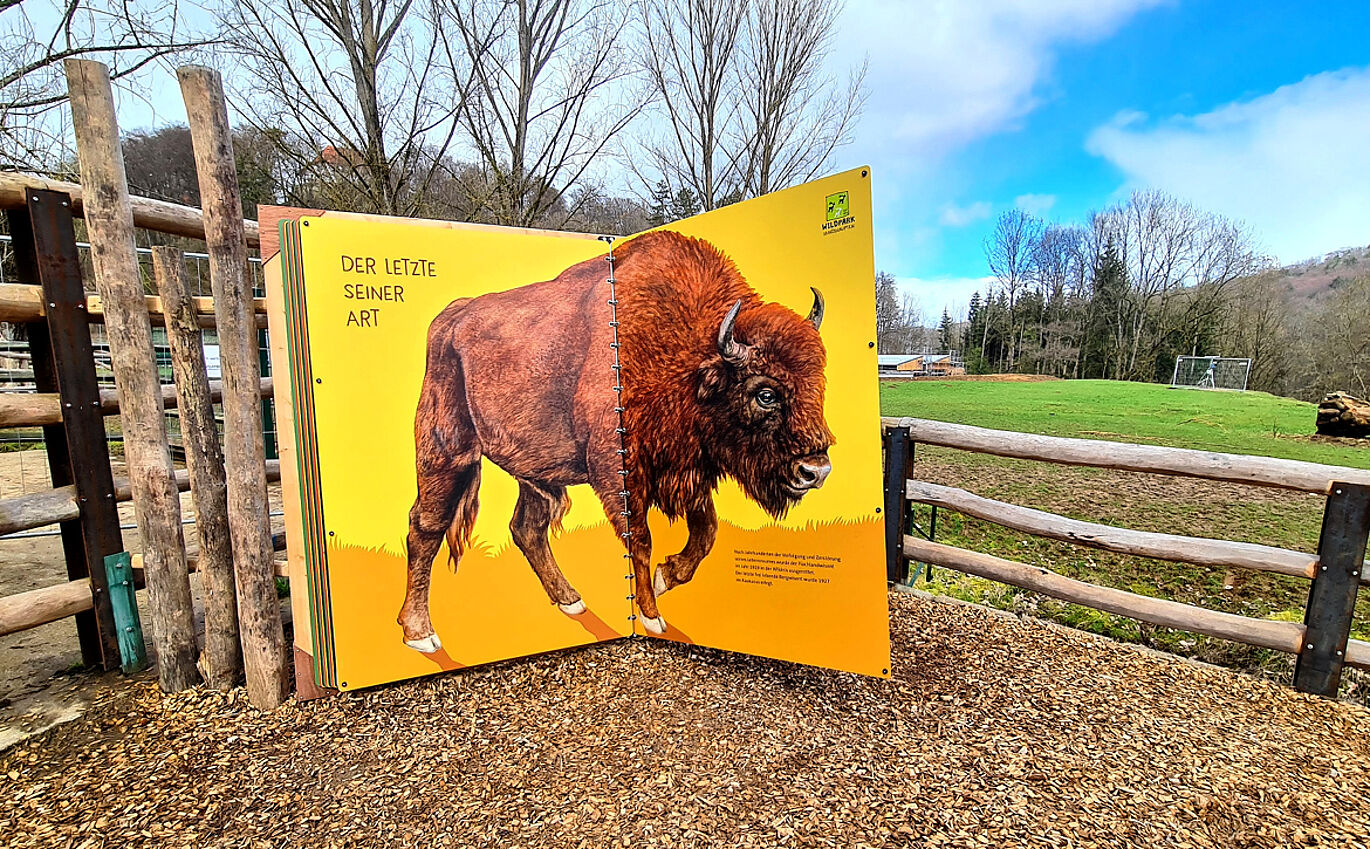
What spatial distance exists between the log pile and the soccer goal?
71.7ft

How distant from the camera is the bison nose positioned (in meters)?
2.84

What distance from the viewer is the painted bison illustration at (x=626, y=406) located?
2973 mm

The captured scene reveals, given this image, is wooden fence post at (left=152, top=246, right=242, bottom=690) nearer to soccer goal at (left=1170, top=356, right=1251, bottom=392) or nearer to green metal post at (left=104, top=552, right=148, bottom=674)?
green metal post at (left=104, top=552, right=148, bottom=674)

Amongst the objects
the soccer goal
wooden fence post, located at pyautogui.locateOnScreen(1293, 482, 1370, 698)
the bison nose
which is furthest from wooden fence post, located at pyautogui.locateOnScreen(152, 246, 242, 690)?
the soccer goal

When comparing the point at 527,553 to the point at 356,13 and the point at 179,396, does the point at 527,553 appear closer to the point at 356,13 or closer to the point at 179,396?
the point at 179,396

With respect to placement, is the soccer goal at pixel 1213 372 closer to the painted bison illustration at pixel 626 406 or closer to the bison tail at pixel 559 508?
the painted bison illustration at pixel 626 406

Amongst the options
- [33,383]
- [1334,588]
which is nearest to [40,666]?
[33,383]

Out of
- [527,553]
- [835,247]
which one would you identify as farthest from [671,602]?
[835,247]

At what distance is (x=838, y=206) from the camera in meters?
2.62

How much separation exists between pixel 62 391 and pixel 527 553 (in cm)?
232

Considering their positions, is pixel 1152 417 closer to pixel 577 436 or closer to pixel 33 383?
pixel 577 436

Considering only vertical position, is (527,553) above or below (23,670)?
above

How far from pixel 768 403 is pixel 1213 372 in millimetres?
42775

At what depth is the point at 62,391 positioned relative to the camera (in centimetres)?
279
